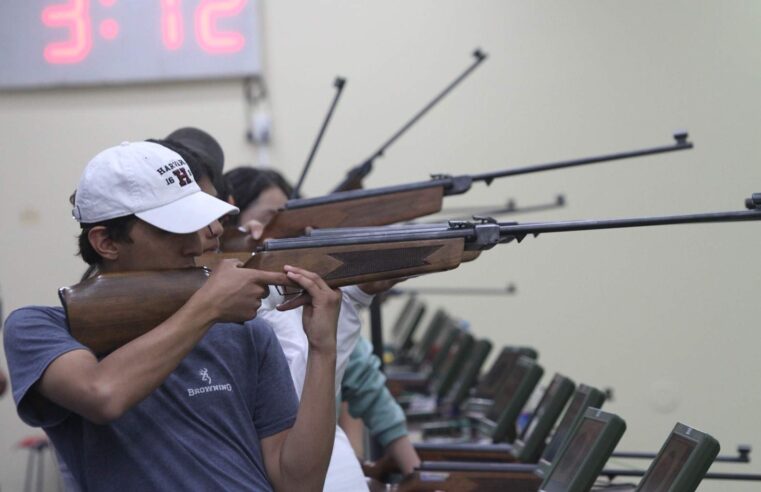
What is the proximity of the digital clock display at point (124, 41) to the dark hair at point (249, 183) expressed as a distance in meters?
2.54

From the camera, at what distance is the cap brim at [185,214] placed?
1514 millimetres

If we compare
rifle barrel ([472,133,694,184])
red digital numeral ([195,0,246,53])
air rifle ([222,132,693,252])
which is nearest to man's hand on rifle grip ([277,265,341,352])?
air rifle ([222,132,693,252])

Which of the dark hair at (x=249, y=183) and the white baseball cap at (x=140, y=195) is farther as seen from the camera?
the dark hair at (x=249, y=183)

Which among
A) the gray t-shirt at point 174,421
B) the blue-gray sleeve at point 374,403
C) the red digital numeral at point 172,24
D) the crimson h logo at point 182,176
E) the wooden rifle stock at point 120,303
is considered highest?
the red digital numeral at point 172,24

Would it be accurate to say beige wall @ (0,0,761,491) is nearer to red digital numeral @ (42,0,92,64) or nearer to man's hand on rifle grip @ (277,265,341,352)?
red digital numeral @ (42,0,92,64)

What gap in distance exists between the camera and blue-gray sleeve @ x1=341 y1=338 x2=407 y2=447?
2.63 meters

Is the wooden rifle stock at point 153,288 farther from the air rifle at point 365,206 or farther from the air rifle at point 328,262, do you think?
the air rifle at point 365,206

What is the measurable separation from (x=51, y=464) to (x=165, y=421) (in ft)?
12.2

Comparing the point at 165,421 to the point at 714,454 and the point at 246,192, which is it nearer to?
the point at 714,454

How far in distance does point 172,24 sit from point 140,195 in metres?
3.79

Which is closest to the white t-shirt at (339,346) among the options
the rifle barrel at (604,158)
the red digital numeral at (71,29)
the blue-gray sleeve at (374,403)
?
the blue-gray sleeve at (374,403)

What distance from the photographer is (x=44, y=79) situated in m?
5.19

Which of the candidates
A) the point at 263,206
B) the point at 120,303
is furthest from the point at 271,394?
the point at 263,206

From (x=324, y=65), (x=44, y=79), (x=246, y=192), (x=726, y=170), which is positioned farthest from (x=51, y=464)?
(x=726, y=170)
